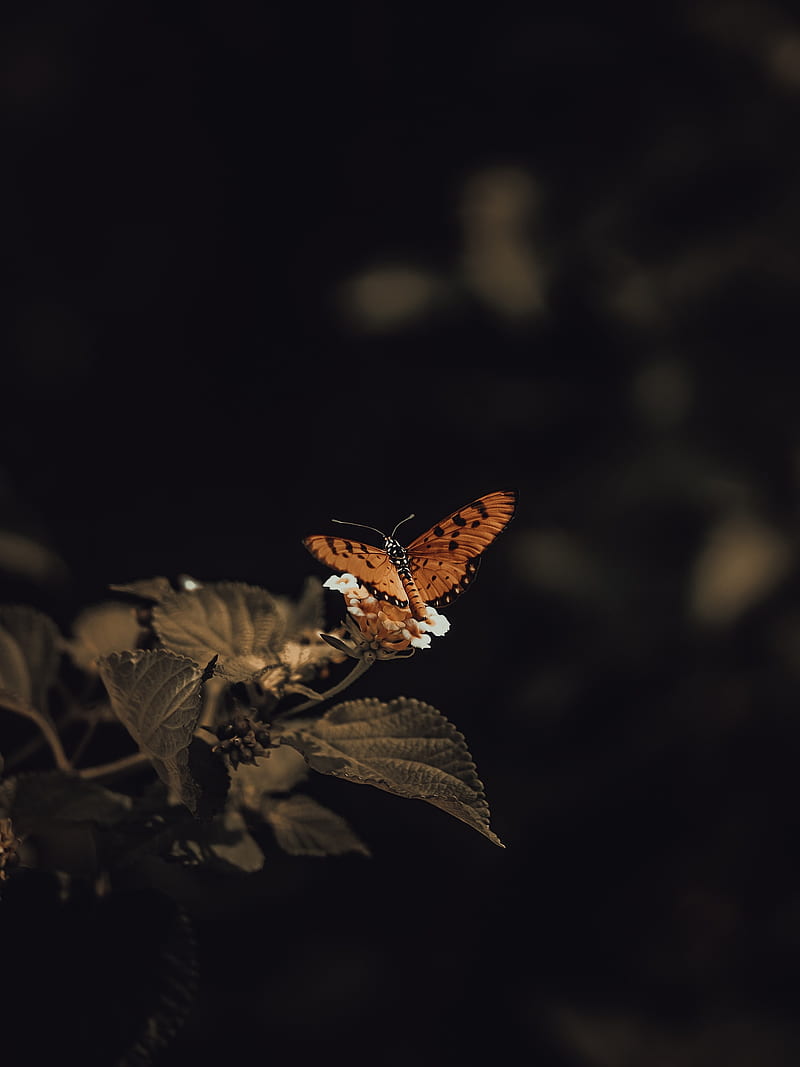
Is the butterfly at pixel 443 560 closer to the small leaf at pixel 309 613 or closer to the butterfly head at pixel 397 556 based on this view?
the butterfly head at pixel 397 556

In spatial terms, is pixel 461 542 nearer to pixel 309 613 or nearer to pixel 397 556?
pixel 397 556

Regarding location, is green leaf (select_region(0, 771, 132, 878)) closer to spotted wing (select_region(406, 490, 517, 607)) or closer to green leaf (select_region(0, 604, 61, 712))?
green leaf (select_region(0, 604, 61, 712))

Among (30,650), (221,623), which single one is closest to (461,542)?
(221,623)

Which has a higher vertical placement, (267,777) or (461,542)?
(461,542)

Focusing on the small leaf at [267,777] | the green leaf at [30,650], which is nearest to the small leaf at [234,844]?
the small leaf at [267,777]

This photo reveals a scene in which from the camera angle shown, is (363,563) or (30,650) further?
(30,650)

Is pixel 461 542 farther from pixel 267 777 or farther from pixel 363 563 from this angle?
pixel 267 777

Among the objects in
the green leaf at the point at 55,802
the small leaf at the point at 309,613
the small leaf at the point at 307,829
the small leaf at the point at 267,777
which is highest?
the small leaf at the point at 309,613
